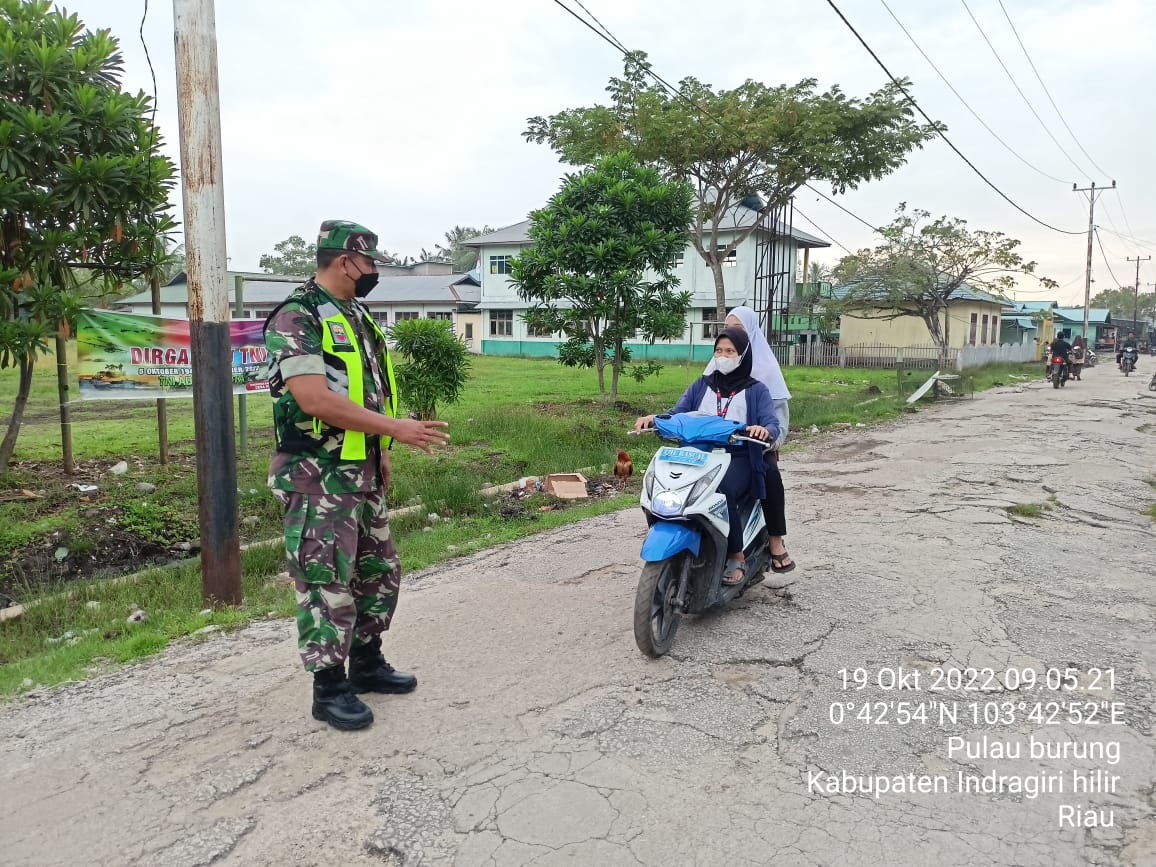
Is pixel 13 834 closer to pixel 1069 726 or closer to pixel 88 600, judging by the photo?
pixel 88 600

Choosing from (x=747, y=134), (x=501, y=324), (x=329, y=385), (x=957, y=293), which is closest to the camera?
(x=329, y=385)

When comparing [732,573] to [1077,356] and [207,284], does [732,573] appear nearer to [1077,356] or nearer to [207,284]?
[207,284]

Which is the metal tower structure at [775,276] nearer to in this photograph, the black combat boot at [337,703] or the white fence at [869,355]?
the white fence at [869,355]

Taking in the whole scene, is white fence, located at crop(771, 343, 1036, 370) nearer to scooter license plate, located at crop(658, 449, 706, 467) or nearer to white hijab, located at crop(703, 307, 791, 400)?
white hijab, located at crop(703, 307, 791, 400)

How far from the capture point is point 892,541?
19.9 feet

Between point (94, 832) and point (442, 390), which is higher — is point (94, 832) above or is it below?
below

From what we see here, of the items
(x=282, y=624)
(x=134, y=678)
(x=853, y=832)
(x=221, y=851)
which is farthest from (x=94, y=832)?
(x=853, y=832)

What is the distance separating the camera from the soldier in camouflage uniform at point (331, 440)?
3.08 meters

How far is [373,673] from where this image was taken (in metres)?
3.59

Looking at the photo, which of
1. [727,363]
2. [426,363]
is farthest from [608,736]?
[426,363]

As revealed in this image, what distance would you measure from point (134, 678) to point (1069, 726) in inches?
161

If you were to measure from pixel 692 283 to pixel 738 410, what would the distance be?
3190 centimetres

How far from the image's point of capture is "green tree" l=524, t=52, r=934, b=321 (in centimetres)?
2184

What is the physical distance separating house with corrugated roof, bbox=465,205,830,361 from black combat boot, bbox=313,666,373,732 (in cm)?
2643
